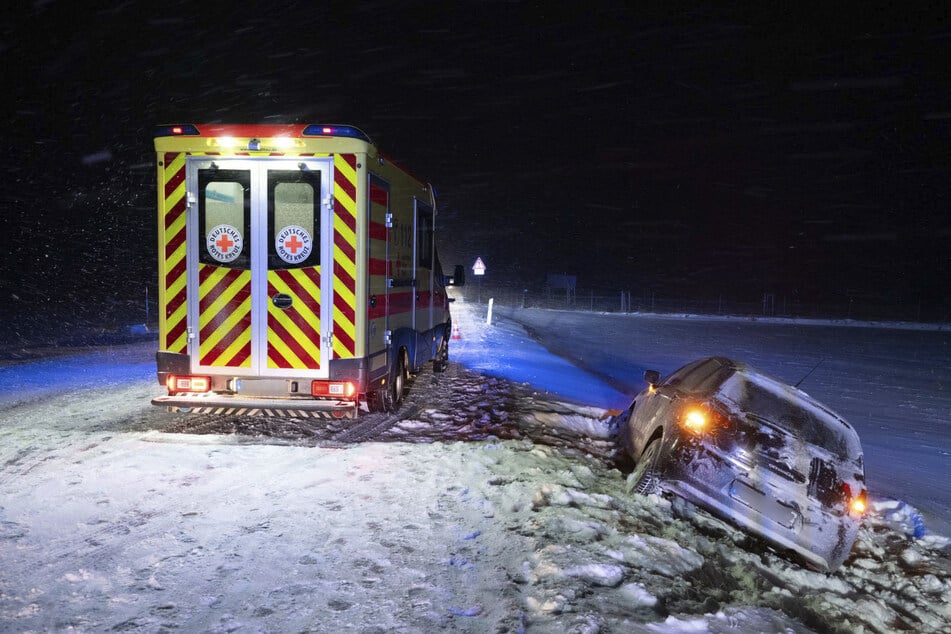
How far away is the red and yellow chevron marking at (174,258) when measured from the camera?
690 cm

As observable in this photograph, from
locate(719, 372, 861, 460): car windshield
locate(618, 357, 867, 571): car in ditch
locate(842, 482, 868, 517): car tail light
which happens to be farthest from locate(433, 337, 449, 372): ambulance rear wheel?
locate(842, 482, 868, 517): car tail light

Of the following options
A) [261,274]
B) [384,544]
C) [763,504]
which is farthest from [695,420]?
[261,274]

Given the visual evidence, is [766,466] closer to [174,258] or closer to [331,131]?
[331,131]

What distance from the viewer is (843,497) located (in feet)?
16.2

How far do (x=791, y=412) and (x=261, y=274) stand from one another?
5373mm

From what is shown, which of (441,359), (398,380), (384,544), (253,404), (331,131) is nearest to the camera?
(384,544)

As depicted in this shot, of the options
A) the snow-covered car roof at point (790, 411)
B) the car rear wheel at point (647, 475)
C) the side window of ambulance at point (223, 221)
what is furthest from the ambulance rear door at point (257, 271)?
the snow-covered car roof at point (790, 411)

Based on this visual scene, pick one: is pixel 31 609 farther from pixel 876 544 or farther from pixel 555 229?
pixel 555 229

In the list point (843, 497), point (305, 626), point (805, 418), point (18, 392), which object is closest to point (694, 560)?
point (843, 497)

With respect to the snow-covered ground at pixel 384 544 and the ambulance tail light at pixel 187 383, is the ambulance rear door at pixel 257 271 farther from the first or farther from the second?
the snow-covered ground at pixel 384 544

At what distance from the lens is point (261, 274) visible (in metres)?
6.98

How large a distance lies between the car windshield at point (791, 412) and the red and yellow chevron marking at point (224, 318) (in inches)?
192

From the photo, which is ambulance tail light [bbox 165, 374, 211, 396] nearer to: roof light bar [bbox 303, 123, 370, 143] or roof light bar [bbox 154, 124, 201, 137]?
roof light bar [bbox 154, 124, 201, 137]

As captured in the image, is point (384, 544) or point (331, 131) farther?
point (331, 131)
